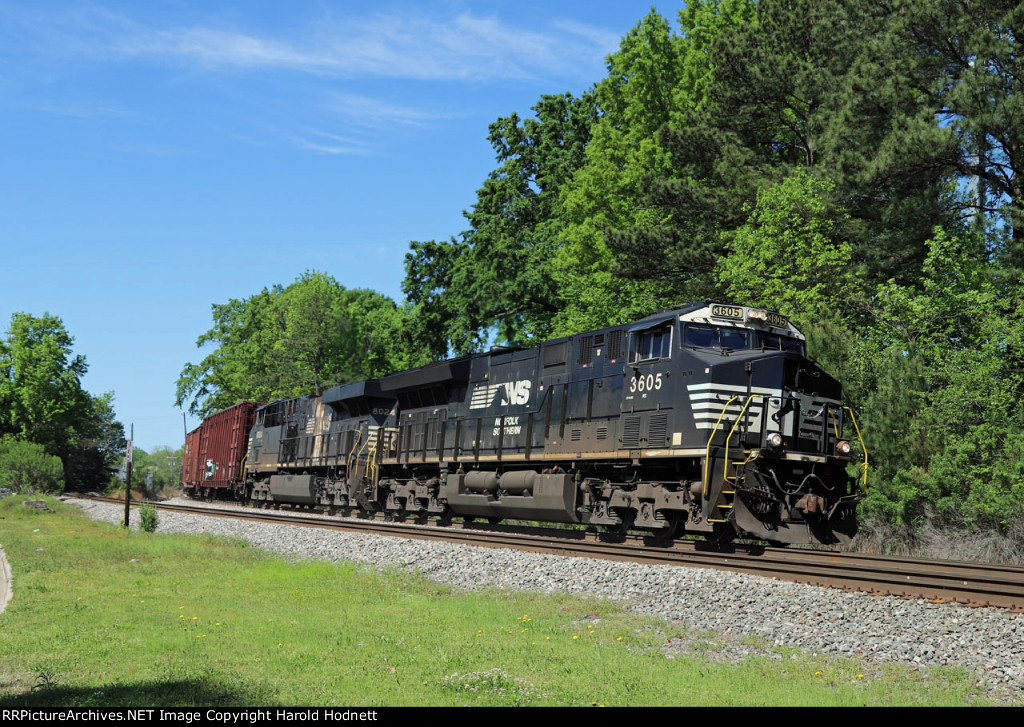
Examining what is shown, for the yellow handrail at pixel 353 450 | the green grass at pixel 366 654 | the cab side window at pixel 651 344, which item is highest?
the cab side window at pixel 651 344

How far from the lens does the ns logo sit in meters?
20.4

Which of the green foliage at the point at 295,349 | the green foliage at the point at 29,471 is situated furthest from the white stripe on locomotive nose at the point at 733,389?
the green foliage at the point at 29,471

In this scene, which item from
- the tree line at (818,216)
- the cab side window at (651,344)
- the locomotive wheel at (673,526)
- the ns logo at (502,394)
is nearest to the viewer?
the cab side window at (651,344)

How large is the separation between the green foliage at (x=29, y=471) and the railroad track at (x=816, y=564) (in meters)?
37.3

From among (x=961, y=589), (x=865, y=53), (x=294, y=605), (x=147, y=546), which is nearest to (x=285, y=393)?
(x=147, y=546)

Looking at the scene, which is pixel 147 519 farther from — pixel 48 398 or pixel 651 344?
pixel 48 398

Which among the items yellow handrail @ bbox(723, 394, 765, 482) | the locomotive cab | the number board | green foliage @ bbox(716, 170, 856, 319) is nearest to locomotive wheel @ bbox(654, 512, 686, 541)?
the locomotive cab

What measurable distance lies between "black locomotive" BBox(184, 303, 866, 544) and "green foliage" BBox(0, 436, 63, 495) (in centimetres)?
3288

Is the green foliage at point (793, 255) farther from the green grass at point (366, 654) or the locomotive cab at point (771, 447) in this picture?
the green grass at point (366, 654)

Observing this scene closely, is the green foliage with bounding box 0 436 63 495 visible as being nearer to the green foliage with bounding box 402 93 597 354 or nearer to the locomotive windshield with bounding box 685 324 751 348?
the green foliage with bounding box 402 93 597 354

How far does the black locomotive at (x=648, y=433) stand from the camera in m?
14.6

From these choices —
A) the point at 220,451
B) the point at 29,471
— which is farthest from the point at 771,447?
the point at 29,471

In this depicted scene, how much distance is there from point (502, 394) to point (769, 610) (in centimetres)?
1164

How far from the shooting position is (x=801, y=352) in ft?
Answer: 55.2
